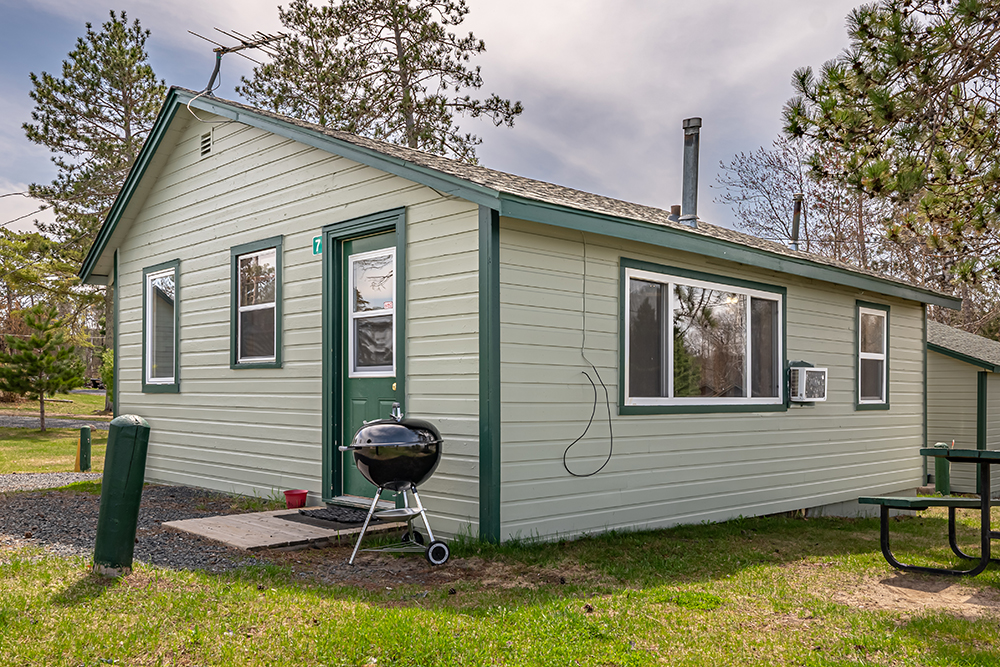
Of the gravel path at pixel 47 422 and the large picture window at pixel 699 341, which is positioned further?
the gravel path at pixel 47 422

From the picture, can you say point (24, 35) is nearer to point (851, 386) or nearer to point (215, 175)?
point (215, 175)

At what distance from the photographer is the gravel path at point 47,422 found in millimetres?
22250

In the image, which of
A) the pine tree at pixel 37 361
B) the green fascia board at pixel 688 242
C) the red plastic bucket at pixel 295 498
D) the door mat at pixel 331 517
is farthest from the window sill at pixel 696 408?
the pine tree at pixel 37 361

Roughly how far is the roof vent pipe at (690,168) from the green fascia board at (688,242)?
153cm

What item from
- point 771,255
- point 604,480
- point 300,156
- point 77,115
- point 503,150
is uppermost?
point 77,115

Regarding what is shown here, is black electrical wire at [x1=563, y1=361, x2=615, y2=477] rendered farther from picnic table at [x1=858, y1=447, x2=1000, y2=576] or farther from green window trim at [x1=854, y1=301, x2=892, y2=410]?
green window trim at [x1=854, y1=301, x2=892, y2=410]

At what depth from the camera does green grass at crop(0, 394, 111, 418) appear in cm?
2722

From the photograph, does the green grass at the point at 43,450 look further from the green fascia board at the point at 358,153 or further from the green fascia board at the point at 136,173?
the green fascia board at the point at 358,153

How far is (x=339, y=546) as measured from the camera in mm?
5922

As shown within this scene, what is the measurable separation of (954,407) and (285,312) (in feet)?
46.4

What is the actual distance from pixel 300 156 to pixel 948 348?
13.9 m

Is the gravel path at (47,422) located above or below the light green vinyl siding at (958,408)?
below

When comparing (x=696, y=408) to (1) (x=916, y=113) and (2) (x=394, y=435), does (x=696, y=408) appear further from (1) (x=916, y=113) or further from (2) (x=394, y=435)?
(1) (x=916, y=113)

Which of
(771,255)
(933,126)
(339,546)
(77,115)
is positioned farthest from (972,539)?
(77,115)
